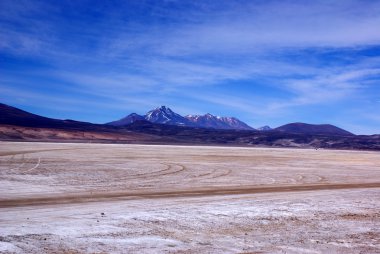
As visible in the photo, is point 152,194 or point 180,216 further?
point 152,194

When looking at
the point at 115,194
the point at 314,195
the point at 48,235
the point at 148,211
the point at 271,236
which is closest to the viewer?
the point at 48,235

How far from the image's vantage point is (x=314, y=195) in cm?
2062

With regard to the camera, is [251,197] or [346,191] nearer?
[251,197]

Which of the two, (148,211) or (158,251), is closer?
(158,251)

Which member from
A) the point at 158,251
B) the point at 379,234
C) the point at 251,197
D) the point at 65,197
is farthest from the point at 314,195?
the point at 158,251

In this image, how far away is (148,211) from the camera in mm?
15031

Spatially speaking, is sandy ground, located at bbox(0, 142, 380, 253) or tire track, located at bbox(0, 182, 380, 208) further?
tire track, located at bbox(0, 182, 380, 208)

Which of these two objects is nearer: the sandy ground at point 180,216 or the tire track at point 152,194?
the sandy ground at point 180,216

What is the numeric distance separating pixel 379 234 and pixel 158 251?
600 centimetres

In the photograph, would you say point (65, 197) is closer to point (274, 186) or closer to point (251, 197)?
point (251, 197)

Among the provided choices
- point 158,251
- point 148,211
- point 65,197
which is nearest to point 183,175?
point 65,197

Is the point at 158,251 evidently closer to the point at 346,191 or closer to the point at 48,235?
the point at 48,235

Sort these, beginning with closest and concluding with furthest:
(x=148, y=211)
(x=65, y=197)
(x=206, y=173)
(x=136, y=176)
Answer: (x=148, y=211) < (x=65, y=197) < (x=136, y=176) < (x=206, y=173)

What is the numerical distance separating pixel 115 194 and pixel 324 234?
8.91 meters
